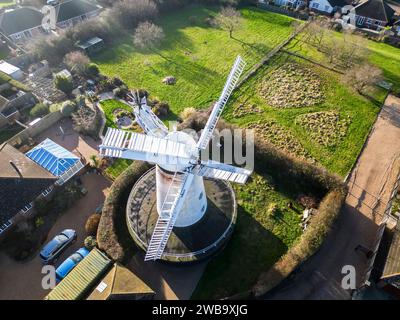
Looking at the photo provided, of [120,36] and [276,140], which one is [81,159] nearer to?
[276,140]

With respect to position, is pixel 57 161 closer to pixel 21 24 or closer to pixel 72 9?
pixel 21 24

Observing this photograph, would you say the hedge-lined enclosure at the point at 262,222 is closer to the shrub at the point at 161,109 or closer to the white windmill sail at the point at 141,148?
the white windmill sail at the point at 141,148

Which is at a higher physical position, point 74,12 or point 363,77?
point 363,77

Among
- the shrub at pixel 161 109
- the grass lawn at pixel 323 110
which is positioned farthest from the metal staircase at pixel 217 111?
the shrub at pixel 161 109

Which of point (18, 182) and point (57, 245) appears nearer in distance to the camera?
point (57, 245)

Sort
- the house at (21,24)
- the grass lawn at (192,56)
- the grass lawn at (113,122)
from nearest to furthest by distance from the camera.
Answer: the grass lawn at (113,122) → the grass lawn at (192,56) → the house at (21,24)

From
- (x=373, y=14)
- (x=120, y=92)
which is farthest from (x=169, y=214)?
(x=373, y=14)
